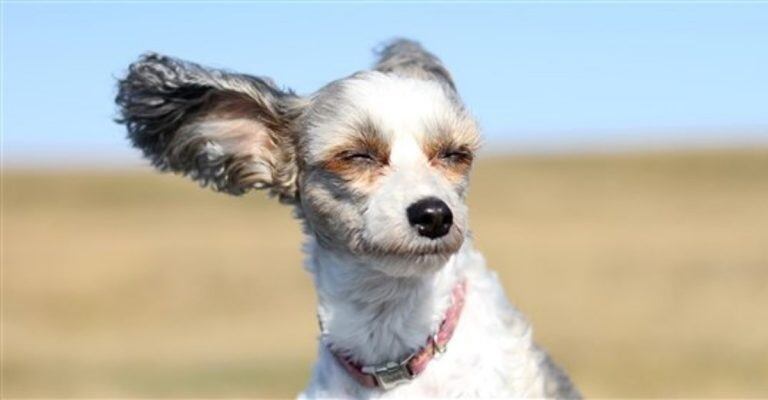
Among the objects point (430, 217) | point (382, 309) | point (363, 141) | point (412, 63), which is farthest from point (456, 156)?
point (412, 63)

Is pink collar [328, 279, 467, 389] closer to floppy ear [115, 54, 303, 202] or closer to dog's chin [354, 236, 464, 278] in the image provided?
dog's chin [354, 236, 464, 278]

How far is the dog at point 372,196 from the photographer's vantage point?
7.15 metres

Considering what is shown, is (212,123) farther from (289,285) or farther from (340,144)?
(289,285)

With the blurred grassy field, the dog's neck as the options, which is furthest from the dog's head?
the blurred grassy field

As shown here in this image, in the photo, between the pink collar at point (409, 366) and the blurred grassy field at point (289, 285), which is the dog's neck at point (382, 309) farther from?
the blurred grassy field at point (289, 285)

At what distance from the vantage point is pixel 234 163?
8.07m

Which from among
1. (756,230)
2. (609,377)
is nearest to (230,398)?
(609,377)

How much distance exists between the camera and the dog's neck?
24.8 ft

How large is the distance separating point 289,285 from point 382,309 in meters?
21.4

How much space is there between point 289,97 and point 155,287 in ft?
70.1

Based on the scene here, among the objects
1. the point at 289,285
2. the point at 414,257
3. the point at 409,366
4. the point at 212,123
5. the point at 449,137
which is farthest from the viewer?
the point at 289,285

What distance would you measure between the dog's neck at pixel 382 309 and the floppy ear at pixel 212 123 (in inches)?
19.9

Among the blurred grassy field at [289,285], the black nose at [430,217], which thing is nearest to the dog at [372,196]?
the black nose at [430,217]

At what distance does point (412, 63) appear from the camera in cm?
839
